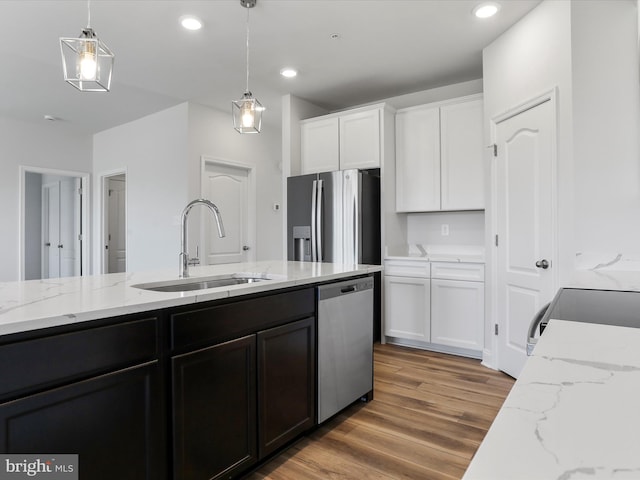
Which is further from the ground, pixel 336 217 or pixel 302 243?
pixel 336 217

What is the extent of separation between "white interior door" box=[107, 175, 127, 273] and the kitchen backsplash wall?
4623 mm

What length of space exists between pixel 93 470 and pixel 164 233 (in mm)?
3931

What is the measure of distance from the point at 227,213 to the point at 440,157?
2733mm

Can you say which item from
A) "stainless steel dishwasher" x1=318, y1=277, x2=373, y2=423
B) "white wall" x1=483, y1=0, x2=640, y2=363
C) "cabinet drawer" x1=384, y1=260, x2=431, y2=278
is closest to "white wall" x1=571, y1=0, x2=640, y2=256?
"white wall" x1=483, y1=0, x2=640, y2=363

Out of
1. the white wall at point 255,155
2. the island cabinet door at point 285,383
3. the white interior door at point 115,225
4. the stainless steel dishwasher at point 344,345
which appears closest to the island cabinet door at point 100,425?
the island cabinet door at point 285,383

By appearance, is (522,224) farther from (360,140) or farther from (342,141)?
(342,141)

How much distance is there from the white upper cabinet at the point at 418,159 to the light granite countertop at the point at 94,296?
203 centimetres

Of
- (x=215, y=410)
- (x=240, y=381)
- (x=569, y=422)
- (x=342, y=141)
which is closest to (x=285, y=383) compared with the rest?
(x=240, y=381)

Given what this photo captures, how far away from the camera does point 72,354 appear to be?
1151 mm

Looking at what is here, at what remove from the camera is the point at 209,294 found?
1531mm

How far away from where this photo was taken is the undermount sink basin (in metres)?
1.85

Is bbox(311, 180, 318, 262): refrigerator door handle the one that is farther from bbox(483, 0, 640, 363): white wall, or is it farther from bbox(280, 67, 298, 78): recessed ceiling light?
bbox(483, 0, 640, 363): white wall

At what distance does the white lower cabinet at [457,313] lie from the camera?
3436 mm

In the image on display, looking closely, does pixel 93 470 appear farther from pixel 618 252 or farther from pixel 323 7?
pixel 323 7
